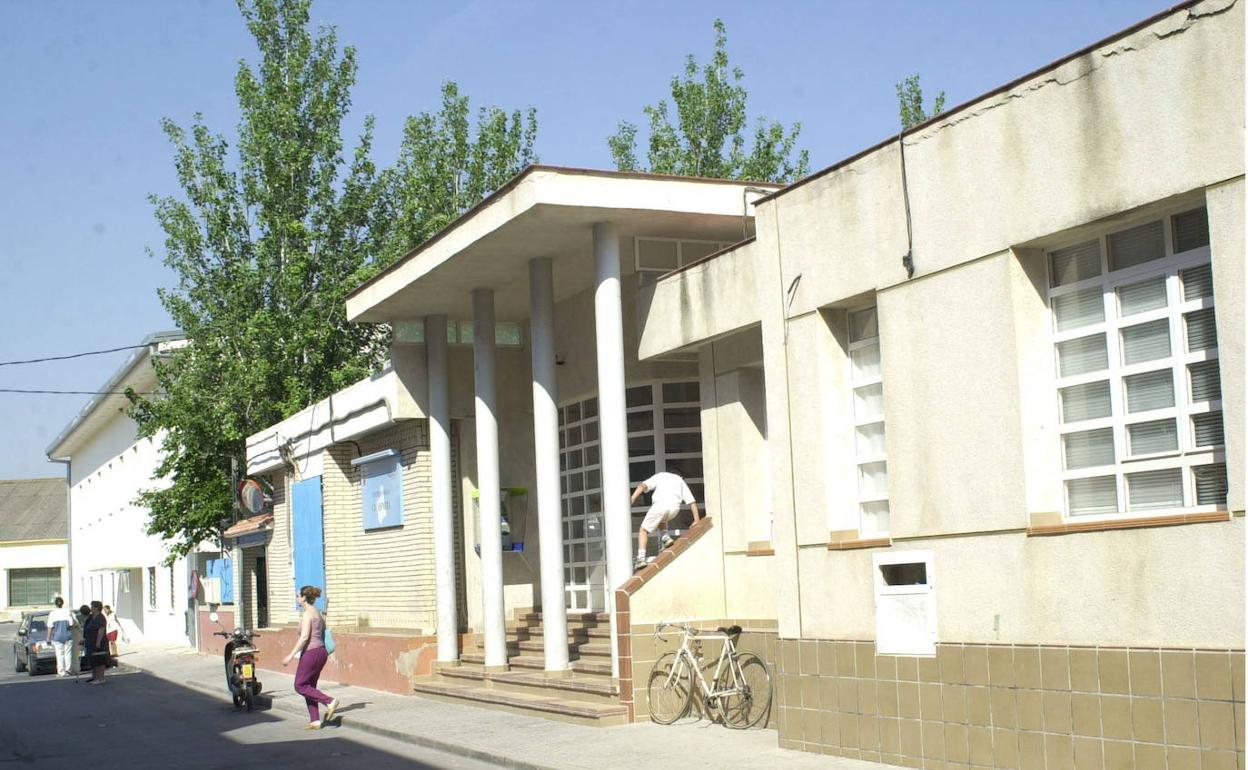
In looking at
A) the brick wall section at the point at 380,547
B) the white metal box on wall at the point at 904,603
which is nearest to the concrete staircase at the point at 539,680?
the brick wall section at the point at 380,547

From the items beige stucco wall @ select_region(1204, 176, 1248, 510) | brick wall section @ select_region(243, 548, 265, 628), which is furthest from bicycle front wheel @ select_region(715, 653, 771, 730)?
brick wall section @ select_region(243, 548, 265, 628)

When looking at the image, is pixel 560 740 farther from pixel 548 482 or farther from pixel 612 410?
pixel 548 482

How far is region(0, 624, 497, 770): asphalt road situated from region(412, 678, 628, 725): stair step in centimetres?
144

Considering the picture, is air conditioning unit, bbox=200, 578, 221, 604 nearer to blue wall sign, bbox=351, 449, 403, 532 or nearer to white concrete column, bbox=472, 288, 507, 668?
blue wall sign, bbox=351, 449, 403, 532

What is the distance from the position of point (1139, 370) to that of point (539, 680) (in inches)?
348

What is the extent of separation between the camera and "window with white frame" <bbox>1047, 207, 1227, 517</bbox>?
8.42m

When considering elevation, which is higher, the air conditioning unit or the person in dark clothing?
the air conditioning unit

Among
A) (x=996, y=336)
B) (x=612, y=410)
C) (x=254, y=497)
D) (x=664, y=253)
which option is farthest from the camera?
(x=254, y=497)

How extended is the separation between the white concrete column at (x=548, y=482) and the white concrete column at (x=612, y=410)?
1.12 m

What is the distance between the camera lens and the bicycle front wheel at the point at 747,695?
13.0 metres

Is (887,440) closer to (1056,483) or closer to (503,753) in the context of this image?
(1056,483)

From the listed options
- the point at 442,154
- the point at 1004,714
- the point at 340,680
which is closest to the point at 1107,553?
the point at 1004,714

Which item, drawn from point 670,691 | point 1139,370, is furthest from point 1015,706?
point 670,691

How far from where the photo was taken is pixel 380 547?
22.2 meters
